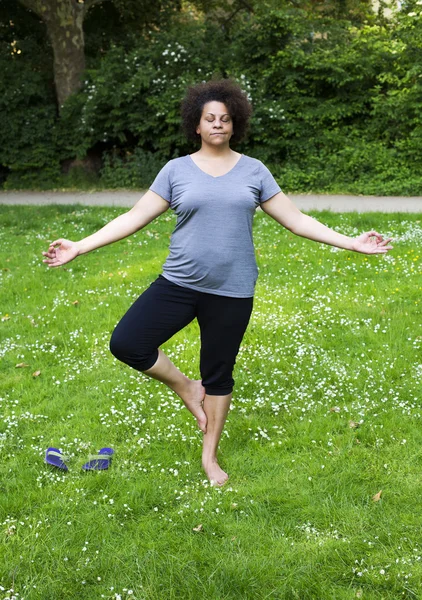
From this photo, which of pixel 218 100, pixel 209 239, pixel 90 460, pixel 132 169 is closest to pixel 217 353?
pixel 209 239

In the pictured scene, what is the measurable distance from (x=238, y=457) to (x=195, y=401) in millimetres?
463

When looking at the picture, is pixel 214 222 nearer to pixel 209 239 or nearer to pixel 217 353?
pixel 209 239

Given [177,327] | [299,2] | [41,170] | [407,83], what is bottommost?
[41,170]

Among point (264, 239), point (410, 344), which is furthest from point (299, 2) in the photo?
point (410, 344)

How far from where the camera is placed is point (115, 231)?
3707 millimetres

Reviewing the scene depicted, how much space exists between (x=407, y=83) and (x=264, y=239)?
7514 mm

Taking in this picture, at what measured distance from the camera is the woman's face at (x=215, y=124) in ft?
11.8

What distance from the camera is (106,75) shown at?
1673 cm

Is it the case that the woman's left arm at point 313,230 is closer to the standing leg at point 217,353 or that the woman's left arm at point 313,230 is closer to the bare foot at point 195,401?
the standing leg at point 217,353

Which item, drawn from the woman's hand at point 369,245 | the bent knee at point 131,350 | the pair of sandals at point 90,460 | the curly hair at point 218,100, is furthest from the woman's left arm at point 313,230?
the pair of sandals at point 90,460

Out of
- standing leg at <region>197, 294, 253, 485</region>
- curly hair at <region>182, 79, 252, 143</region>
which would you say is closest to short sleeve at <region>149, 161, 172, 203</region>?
curly hair at <region>182, 79, 252, 143</region>

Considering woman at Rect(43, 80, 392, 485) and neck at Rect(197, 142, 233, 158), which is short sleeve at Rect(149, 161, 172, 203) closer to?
woman at Rect(43, 80, 392, 485)

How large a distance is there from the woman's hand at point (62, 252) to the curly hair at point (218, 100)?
99 cm

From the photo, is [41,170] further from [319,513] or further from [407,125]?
[319,513]
